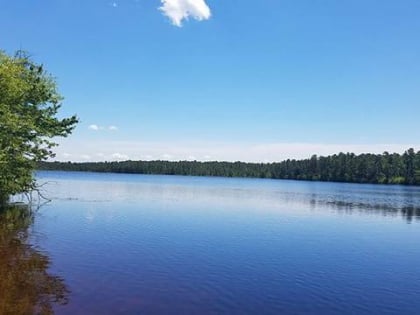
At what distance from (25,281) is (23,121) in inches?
636

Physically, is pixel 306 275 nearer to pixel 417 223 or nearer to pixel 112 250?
pixel 112 250

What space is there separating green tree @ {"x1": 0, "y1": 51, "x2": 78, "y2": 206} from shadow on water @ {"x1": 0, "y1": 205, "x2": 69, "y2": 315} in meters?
6.31

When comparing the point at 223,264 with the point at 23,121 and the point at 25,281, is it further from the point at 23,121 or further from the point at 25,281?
the point at 23,121

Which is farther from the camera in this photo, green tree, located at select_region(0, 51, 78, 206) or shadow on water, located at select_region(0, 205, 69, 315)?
green tree, located at select_region(0, 51, 78, 206)

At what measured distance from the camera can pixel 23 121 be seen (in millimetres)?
29219

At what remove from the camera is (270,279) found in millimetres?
18484

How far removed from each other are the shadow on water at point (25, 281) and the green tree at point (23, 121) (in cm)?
631

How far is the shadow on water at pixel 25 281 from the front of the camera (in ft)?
43.3

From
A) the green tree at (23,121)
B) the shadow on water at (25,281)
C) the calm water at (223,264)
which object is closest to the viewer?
the shadow on water at (25,281)

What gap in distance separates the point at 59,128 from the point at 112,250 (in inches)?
621

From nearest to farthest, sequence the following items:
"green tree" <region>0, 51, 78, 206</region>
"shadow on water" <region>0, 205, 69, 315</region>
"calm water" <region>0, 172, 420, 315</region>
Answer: "shadow on water" <region>0, 205, 69, 315</region> < "calm water" <region>0, 172, 420, 315</region> < "green tree" <region>0, 51, 78, 206</region>

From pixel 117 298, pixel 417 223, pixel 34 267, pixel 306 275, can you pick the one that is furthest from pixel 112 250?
pixel 417 223

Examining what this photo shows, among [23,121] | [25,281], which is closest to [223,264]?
[25,281]

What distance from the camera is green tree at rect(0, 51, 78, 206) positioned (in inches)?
1073
